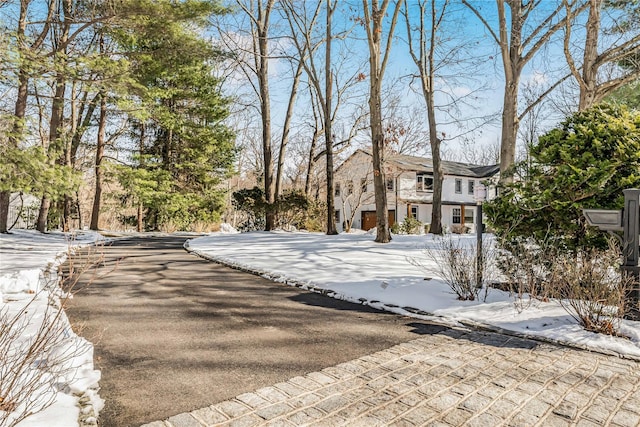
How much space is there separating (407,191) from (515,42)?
60.9 ft

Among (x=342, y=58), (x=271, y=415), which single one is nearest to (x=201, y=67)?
(x=342, y=58)

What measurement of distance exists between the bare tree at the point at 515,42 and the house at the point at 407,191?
15999 millimetres

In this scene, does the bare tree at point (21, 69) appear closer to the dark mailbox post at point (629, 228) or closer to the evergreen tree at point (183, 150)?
the evergreen tree at point (183, 150)

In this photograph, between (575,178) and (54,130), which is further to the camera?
(54,130)

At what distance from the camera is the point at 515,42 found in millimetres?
10727

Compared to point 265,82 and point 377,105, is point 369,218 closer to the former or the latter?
point 265,82

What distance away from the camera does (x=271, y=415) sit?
96.3 inches

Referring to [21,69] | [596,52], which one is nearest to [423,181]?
[596,52]

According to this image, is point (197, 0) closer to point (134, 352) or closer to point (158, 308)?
point (158, 308)

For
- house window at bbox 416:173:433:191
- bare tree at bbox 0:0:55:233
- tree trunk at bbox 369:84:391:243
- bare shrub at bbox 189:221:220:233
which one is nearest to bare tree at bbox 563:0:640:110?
tree trunk at bbox 369:84:391:243

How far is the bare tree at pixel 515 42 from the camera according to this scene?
10625 millimetres

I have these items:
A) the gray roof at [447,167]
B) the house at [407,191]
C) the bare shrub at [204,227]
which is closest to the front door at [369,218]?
the house at [407,191]

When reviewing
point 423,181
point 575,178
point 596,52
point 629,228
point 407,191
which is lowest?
point 629,228

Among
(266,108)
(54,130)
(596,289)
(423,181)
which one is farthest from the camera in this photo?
(423,181)
